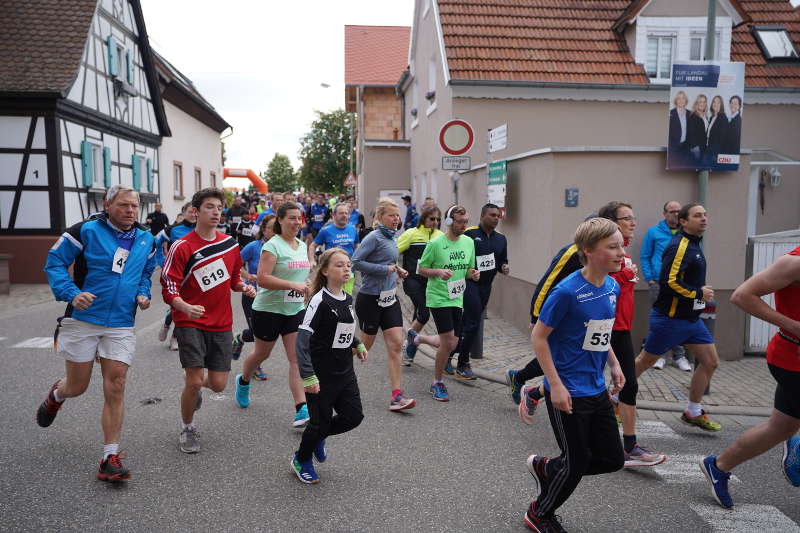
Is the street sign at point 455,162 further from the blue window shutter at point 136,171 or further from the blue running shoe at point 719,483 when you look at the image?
the blue window shutter at point 136,171

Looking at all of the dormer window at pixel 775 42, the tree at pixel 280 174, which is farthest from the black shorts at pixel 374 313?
the tree at pixel 280 174

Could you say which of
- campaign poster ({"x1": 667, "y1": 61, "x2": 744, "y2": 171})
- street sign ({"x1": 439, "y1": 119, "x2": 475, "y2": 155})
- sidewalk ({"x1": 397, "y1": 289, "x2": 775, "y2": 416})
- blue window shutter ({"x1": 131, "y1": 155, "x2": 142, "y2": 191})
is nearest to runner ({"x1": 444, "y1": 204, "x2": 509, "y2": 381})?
sidewalk ({"x1": 397, "y1": 289, "x2": 775, "y2": 416})

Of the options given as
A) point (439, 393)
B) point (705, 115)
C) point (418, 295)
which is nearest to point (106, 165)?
point (418, 295)

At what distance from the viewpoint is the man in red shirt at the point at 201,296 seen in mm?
4680

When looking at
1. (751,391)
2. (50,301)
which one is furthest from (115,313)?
(50,301)

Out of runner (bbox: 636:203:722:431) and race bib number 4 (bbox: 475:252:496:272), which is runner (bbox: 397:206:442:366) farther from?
runner (bbox: 636:203:722:431)

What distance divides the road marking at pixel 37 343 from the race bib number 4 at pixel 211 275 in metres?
4.80

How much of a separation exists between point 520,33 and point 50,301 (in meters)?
11.9

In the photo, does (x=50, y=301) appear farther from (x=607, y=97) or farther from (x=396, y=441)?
(x=607, y=97)

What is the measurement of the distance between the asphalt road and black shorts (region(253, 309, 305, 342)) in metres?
0.75

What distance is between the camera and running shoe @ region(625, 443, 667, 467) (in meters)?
4.58

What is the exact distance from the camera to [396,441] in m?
5.09

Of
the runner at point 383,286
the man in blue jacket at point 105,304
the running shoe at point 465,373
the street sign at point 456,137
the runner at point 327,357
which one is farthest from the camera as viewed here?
the street sign at point 456,137

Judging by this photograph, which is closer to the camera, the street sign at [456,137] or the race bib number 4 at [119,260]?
the race bib number 4 at [119,260]
